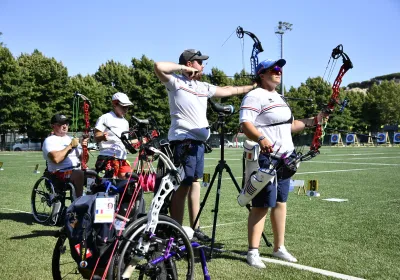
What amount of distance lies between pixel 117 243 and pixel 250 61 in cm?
367

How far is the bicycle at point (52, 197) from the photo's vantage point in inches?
295

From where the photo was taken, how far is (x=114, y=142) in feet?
23.9

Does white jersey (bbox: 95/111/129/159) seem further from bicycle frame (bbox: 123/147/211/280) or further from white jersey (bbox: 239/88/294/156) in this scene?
bicycle frame (bbox: 123/147/211/280)

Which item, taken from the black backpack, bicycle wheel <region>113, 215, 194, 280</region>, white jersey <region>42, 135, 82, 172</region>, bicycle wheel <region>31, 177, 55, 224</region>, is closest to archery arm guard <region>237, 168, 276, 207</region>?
bicycle wheel <region>113, 215, 194, 280</region>

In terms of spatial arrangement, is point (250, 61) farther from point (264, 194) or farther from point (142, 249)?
point (142, 249)

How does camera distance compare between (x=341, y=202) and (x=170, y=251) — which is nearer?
(x=170, y=251)

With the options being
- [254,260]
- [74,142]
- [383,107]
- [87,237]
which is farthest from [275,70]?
[383,107]

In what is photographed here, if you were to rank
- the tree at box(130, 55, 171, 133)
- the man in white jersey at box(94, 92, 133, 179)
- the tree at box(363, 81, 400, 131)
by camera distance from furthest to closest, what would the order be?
the tree at box(363, 81, 400, 131) → the tree at box(130, 55, 171, 133) → the man in white jersey at box(94, 92, 133, 179)

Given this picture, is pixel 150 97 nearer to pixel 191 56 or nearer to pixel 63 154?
pixel 63 154

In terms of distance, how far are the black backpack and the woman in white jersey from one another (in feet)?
5.80

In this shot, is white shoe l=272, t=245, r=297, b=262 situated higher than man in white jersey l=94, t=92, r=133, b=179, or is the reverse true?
man in white jersey l=94, t=92, r=133, b=179

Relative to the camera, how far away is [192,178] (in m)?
5.41

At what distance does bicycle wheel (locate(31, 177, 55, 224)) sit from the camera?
25.9ft

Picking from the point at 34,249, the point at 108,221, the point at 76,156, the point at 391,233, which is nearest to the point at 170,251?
the point at 108,221
